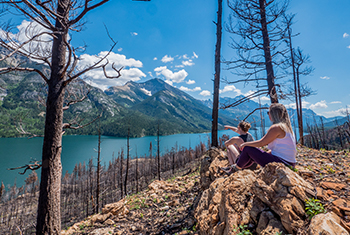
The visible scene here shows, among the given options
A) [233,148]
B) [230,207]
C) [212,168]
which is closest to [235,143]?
[233,148]

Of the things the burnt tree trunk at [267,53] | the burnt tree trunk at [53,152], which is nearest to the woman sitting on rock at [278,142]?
the burnt tree trunk at [267,53]

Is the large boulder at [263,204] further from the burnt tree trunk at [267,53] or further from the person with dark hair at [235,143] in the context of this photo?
the burnt tree trunk at [267,53]

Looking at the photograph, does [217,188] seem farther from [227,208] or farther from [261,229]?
[261,229]

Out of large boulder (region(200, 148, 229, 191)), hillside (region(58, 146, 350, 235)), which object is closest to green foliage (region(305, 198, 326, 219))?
hillside (region(58, 146, 350, 235))

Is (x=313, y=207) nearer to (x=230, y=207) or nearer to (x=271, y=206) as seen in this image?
(x=271, y=206)

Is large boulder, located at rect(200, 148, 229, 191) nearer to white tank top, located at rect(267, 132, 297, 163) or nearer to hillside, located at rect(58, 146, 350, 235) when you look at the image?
hillside, located at rect(58, 146, 350, 235)

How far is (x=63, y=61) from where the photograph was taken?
11.4 ft

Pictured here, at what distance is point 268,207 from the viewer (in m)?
2.37

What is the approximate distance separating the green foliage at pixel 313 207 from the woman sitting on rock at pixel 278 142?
2.88 ft

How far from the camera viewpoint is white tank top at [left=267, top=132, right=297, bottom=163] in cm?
280

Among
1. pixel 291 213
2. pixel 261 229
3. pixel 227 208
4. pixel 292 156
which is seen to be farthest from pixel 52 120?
pixel 292 156

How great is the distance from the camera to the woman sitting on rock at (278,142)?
2.80m

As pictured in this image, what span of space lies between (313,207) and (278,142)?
114 centimetres

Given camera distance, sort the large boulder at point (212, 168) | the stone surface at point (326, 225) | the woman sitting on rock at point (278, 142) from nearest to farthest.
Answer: the stone surface at point (326, 225), the woman sitting on rock at point (278, 142), the large boulder at point (212, 168)
